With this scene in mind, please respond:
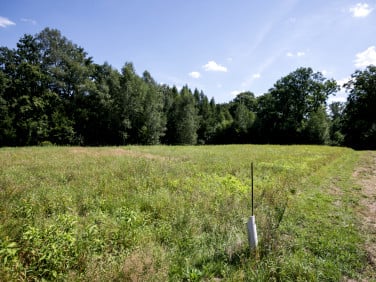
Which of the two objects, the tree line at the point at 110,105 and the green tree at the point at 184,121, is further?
the green tree at the point at 184,121

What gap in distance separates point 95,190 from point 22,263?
3.37m

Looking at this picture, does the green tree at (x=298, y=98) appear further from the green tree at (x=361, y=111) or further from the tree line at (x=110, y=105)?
the green tree at (x=361, y=111)

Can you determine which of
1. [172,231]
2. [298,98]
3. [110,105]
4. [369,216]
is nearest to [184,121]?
[110,105]

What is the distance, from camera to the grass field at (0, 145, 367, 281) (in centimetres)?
283

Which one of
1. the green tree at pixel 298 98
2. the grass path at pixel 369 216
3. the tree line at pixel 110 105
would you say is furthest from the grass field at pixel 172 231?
the green tree at pixel 298 98

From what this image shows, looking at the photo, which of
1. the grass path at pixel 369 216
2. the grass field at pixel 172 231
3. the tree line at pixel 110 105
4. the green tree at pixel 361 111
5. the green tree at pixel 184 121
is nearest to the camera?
the grass field at pixel 172 231

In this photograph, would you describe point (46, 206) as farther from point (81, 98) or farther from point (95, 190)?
point (81, 98)

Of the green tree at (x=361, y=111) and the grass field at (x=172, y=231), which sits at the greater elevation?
the green tree at (x=361, y=111)

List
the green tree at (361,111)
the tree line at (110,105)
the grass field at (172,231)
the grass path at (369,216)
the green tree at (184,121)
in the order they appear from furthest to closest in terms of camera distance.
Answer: the green tree at (184,121) → the green tree at (361,111) → the tree line at (110,105) → the grass path at (369,216) → the grass field at (172,231)

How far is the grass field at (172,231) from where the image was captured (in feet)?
9.27

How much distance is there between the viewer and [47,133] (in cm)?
2777

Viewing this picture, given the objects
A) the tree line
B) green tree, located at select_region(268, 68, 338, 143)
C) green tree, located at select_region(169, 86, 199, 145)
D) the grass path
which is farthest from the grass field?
green tree, located at select_region(268, 68, 338, 143)

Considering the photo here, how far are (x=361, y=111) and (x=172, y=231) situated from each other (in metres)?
43.7

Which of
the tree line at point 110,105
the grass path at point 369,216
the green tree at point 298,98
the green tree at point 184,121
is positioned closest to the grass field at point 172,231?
the grass path at point 369,216
